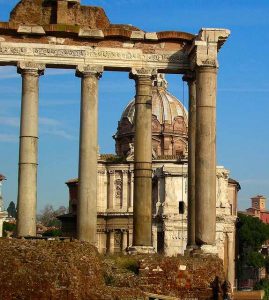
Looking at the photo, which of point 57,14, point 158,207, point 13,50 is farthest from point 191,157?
point 158,207

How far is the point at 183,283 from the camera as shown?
26.0 metres

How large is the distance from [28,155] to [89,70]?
3814 mm

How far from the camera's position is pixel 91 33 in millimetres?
30703

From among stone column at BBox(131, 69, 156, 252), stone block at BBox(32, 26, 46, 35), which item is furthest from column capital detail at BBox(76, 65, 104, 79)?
stone block at BBox(32, 26, 46, 35)

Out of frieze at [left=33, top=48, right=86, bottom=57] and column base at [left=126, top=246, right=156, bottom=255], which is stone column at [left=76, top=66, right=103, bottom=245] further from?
column base at [left=126, top=246, right=156, bottom=255]

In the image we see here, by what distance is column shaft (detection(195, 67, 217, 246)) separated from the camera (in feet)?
94.8

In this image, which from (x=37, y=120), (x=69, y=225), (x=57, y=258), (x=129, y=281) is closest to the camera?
(x=57, y=258)

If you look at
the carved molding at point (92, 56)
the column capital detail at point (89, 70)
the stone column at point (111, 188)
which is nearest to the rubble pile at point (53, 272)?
the column capital detail at point (89, 70)

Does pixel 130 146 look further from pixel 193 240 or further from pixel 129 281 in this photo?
pixel 129 281

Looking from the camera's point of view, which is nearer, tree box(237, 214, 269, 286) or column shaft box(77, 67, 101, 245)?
column shaft box(77, 67, 101, 245)

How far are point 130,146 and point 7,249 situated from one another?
2483 inches

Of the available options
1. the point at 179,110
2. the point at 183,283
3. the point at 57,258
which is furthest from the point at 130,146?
the point at 57,258

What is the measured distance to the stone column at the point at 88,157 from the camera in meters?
29.9

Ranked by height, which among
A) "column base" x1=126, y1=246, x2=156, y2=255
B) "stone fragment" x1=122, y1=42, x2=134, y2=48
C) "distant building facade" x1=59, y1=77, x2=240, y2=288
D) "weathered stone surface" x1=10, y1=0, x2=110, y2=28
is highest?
"weathered stone surface" x1=10, y1=0, x2=110, y2=28
